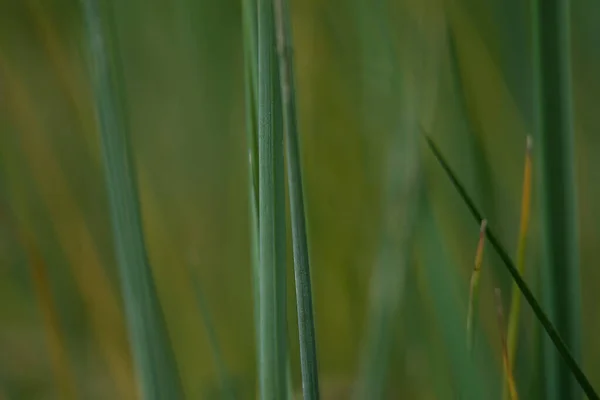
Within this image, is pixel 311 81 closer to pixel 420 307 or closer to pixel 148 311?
pixel 420 307

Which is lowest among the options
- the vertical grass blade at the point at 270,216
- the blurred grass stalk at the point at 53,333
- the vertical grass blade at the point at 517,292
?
the blurred grass stalk at the point at 53,333

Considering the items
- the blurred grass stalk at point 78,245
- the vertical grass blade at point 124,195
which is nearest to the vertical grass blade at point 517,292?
the vertical grass blade at point 124,195

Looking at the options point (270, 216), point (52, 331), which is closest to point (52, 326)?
point (52, 331)

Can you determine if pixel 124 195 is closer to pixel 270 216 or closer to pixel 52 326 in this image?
pixel 270 216

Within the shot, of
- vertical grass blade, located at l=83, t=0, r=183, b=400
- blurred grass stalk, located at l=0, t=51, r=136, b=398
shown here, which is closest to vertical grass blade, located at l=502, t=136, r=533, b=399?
vertical grass blade, located at l=83, t=0, r=183, b=400

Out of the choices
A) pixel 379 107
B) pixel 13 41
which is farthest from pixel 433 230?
pixel 13 41

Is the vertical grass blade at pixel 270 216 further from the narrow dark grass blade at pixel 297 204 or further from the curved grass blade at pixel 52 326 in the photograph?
the curved grass blade at pixel 52 326

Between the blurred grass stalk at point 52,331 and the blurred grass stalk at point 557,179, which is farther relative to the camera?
the blurred grass stalk at point 52,331
